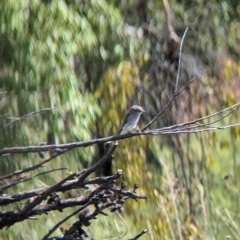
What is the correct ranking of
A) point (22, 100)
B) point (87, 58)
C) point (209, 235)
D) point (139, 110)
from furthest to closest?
1. point (87, 58)
2. point (22, 100)
3. point (209, 235)
4. point (139, 110)

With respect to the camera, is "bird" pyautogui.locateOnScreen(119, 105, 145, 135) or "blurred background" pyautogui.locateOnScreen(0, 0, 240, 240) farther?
"blurred background" pyautogui.locateOnScreen(0, 0, 240, 240)

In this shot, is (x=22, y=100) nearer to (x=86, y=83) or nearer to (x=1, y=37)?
(x=1, y=37)

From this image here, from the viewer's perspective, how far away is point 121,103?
7414mm

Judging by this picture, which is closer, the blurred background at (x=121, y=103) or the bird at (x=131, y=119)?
the bird at (x=131, y=119)

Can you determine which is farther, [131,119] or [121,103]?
[121,103]

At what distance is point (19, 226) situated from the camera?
6660 mm

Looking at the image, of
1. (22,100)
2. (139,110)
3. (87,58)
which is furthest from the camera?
(87,58)

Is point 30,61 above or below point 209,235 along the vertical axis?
above

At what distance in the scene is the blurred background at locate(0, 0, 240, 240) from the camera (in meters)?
6.86

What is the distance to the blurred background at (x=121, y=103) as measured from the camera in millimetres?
6863

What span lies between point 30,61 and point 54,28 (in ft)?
1.09

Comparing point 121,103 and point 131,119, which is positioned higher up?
point 121,103

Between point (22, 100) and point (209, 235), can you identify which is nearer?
point (209, 235)

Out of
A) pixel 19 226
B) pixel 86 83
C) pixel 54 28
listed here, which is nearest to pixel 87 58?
pixel 86 83
